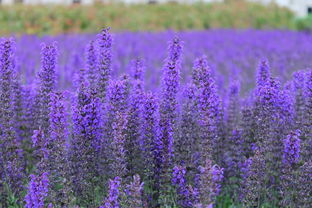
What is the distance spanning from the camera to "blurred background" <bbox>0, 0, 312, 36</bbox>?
22.3 meters

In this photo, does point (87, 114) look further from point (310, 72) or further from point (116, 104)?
point (310, 72)

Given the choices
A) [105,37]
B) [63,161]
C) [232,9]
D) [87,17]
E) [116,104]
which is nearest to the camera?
[63,161]

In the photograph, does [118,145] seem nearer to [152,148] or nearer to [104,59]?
[152,148]

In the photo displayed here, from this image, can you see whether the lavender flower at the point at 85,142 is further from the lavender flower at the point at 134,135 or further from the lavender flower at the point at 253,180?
the lavender flower at the point at 253,180

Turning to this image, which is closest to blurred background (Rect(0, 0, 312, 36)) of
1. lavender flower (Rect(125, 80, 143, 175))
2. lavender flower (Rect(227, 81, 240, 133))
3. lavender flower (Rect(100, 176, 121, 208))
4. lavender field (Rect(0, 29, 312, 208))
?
lavender flower (Rect(227, 81, 240, 133))

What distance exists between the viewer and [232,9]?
89.4ft

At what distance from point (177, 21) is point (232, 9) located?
4.23 metres

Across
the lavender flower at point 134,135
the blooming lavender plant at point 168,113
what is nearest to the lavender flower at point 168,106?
the blooming lavender plant at point 168,113

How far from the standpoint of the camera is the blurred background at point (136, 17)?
73.3 feet

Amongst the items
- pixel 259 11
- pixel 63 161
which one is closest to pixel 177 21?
pixel 259 11

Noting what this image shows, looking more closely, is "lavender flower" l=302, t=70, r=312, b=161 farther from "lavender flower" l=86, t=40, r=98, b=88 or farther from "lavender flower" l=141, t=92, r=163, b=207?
"lavender flower" l=86, t=40, r=98, b=88

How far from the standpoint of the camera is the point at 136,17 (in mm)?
23703

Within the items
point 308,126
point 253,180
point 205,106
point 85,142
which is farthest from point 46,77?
point 308,126

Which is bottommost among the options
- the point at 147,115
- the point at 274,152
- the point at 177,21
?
the point at 274,152
